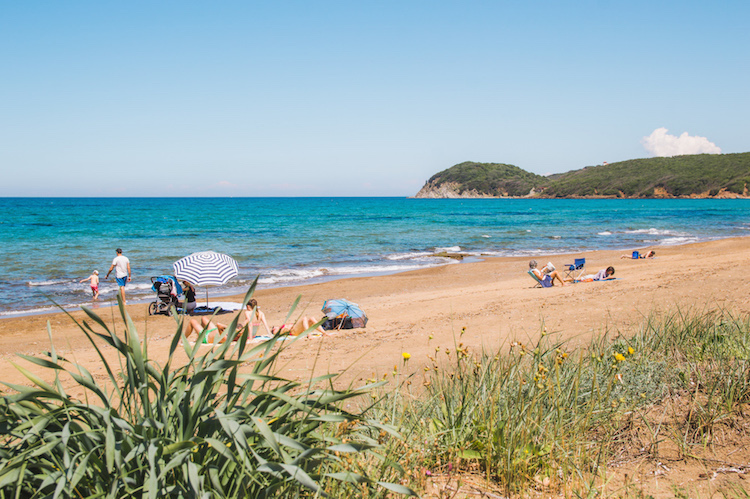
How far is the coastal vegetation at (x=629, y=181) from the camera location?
370ft

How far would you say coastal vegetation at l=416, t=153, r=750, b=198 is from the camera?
113 meters

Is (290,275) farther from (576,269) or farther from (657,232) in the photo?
(657,232)

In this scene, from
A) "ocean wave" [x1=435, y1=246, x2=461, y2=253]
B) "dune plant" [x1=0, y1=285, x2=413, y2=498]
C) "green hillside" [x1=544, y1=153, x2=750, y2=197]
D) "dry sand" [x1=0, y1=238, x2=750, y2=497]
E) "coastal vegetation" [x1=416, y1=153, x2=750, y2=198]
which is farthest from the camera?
"coastal vegetation" [x1=416, y1=153, x2=750, y2=198]

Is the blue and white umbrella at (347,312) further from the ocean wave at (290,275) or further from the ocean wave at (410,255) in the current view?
the ocean wave at (410,255)

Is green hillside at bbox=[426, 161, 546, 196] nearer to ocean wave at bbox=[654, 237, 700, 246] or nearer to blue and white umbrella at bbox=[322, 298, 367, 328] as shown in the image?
ocean wave at bbox=[654, 237, 700, 246]

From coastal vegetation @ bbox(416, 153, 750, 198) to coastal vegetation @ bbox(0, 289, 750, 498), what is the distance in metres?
125

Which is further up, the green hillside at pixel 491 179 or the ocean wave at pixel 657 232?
the green hillside at pixel 491 179

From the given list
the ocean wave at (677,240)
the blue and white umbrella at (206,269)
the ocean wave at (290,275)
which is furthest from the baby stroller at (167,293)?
the ocean wave at (677,240)

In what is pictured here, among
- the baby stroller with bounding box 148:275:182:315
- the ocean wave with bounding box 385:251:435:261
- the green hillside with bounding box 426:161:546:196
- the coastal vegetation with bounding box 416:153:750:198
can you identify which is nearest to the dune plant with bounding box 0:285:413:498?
the baby stroller with bounding box 148:275:182:315

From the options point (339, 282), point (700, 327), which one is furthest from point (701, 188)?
point (700, 327)

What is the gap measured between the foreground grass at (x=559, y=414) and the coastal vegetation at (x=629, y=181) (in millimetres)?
A: 125024

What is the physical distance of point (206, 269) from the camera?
10.5 m

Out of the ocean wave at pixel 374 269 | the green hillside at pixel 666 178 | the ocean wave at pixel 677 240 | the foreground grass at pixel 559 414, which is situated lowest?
the ocean wave at pixel 374 269

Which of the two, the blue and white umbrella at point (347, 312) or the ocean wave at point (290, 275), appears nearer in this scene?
the blue and white umbrella at point (347, 312)
